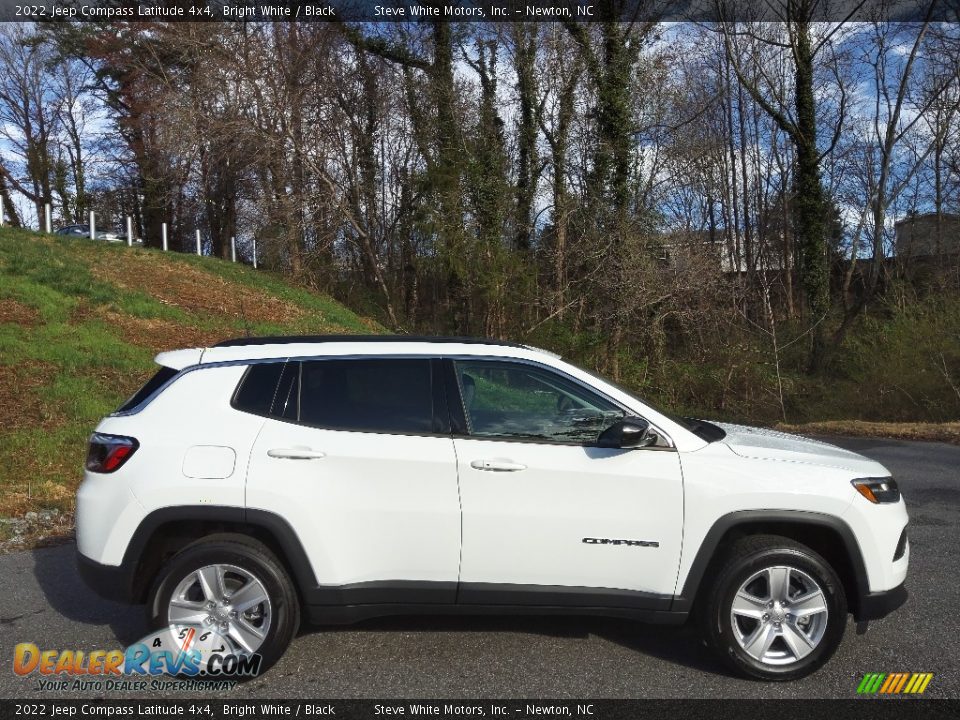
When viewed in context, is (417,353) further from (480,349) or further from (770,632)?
(770,632)

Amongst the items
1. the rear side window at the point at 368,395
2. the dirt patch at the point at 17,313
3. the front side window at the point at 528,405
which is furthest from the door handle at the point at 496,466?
the dirt patch at the point at 17,313

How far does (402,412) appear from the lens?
4.49m

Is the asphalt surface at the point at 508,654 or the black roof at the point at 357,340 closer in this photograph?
the asphalt surface at the point at 508,654

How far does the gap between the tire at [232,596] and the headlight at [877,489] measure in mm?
3086

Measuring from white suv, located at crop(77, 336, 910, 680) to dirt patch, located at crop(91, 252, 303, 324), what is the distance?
1518 centimetres

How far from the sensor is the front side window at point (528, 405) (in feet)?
14.6

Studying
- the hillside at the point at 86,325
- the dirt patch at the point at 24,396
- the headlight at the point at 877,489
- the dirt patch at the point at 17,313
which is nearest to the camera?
the headlight at the point at 877,489

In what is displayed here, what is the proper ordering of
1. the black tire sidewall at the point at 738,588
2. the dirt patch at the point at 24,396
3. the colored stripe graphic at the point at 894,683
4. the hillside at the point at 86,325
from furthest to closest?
the dirt patch at the point at 24,396, the hillside at the point at 86,325, the black tire sidewall at the point at 738,588, the colored stripe graphic at the point at 894,683

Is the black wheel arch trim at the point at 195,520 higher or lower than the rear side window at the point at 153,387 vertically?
lower

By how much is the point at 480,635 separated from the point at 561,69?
2304 cm

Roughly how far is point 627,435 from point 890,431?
12034 millimetres

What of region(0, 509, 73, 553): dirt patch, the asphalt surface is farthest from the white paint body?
region(0, 509, 73, 553): dirt patch

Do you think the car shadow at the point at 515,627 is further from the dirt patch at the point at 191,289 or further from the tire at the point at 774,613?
the dirt patch at the point at 191,289

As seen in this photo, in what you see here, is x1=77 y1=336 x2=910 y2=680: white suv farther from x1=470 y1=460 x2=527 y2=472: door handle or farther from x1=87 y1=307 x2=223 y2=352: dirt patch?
x1=87 y1=307 x2=223 y2=352: dirt patch
